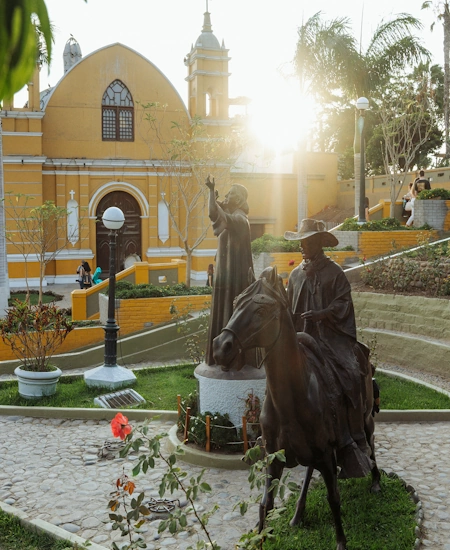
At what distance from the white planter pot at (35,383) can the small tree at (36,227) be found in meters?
9.93

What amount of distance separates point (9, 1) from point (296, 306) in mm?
4719

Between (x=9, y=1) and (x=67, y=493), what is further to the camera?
(x=67, y=493)

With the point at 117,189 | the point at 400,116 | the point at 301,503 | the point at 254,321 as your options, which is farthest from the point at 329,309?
the point at 400,116

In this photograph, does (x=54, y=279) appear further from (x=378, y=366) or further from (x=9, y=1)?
(x=9, y=1)

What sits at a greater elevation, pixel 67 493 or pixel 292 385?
pixel 292 385

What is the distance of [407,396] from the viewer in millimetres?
9828

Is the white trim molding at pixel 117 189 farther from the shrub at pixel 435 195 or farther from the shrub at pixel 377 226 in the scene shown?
the shrub at pixel 435 195

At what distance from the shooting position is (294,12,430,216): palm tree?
21688 mm

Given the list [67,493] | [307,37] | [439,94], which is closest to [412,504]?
[67,493]

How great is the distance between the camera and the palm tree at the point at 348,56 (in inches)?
854

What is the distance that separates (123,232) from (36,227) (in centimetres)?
552

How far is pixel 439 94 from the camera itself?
37812mm

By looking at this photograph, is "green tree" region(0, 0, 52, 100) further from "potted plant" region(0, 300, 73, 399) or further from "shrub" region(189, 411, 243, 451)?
"potted plant" region(0, 300, 73, 399)

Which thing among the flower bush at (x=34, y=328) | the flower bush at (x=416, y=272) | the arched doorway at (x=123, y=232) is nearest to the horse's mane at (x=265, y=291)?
the flower bush at (x=34, y=328)
